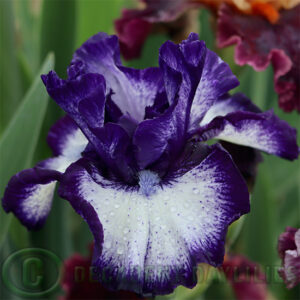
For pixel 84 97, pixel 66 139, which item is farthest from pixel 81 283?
pixel 84 97

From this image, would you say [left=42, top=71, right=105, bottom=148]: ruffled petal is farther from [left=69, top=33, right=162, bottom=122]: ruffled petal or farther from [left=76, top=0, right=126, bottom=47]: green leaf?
[left=76, top=0, right=126, bottom=47]: green leaf

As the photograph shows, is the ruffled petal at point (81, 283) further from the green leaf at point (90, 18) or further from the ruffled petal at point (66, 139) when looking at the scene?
the green leaf at point (90, 18)

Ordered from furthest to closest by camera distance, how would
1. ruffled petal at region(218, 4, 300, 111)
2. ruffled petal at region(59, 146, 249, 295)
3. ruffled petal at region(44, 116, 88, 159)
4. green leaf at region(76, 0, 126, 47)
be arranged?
green leaf at region(76, 0, 126, 47), ruffled petal at region(218, 4, 300, 111), ruffled petal at region(44, 116, 88, 159), ruffled petal at region(59, 146, 249, 295)

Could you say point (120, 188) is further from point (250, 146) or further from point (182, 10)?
point (182, 10)

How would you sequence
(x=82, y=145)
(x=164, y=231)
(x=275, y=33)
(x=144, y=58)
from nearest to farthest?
(x=164, y=231) < (x=82, y=145) < (x=275, y=33) < (x=144, y=58)

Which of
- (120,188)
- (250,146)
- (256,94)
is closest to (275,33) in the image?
(256,94)

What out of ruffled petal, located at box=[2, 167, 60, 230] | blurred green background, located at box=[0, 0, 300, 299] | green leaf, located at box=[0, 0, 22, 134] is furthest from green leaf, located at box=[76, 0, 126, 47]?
ruffled petal, located at box=[2, 167, 60, 230]

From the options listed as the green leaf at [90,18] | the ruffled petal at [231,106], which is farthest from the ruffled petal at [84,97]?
the green leaf at [90,18]

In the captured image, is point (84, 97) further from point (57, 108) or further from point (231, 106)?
point (57, 108)
